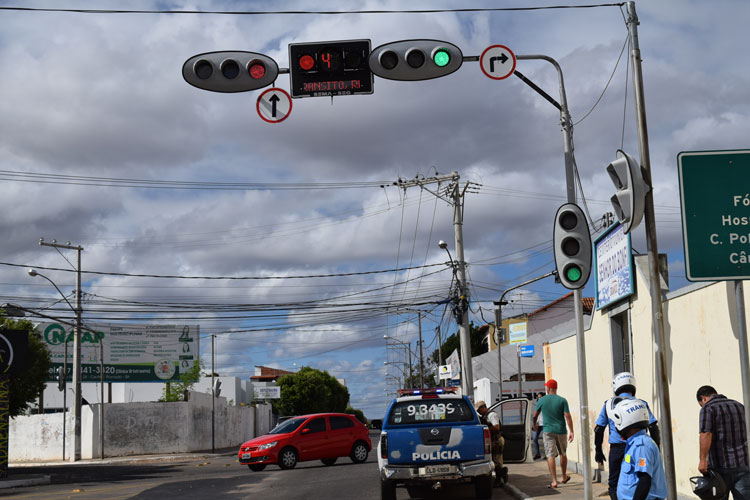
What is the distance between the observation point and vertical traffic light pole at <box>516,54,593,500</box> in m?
10.4

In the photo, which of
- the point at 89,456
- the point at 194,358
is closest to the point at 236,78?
the point at 89,456

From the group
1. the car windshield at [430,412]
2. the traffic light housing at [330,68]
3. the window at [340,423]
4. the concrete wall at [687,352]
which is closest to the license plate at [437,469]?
the car windshield at [430,412]

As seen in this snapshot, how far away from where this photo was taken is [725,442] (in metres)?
8.31

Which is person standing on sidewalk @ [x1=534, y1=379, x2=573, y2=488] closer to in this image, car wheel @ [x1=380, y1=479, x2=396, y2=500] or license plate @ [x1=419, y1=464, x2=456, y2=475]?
license plate @ [x1=419, y1=464, x2=456, y2=475]

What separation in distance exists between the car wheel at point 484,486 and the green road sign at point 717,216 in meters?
8.89

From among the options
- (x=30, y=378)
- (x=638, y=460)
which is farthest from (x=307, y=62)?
(x=30, y=378)

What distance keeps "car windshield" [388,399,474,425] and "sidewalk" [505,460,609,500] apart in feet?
5.40

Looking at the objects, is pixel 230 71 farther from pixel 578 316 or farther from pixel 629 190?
pixel 578 316

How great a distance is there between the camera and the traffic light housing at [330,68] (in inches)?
366

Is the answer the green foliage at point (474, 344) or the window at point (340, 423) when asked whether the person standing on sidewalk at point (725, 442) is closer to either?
the window at point (340, 423)

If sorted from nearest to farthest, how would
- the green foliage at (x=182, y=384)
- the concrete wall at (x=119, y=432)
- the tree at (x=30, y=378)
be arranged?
the tree at (x=30, y=378), the concrete wall at (x=119, y=432), the green foliage at (x=182, y=384)

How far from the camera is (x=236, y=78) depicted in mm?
9234

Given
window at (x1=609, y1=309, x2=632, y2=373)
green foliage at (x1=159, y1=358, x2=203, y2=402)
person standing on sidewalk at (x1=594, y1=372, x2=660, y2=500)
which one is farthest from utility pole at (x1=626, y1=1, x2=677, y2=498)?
green foliage at (x1=159, y1=358, x2=203, y2=402)

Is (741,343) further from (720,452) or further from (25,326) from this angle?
(25,326)
